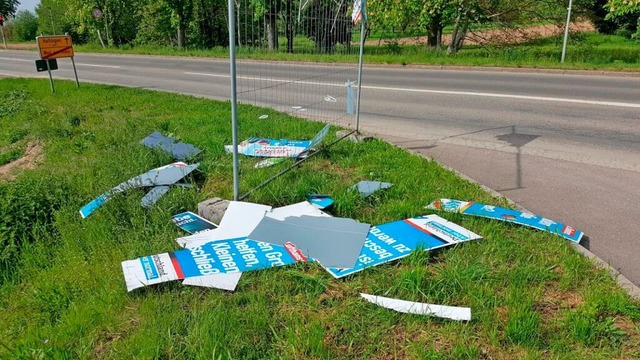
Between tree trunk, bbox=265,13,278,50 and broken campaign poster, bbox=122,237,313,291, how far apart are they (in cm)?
232

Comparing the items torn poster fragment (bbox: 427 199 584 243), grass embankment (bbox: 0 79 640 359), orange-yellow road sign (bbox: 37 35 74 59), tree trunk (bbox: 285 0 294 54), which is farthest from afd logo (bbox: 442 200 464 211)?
orange-yellow road sign (bbox: 37 35 74 59)

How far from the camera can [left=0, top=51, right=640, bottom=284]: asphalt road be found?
4.56 m

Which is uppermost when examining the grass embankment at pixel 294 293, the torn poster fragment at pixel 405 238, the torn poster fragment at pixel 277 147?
the torn poster fragment at pixel 277 147

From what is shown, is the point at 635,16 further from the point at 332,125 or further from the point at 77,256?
the point at 77,256

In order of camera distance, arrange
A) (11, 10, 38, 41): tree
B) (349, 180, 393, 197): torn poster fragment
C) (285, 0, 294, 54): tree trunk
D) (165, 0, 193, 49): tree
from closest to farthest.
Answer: (349, 180, 393, 197): torn poster fragment → (285, 0, 294, 54): tree trunk → (165, 0, 193, 49): tree → (11, 10, 38, 41): tree

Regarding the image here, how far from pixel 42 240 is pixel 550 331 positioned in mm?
4095

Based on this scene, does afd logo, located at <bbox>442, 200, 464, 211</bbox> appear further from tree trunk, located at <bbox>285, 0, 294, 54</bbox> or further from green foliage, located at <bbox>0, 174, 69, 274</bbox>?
green foliage, located at <bbox>0, 174, 69, 274</bbox>

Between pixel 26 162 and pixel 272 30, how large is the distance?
443 cm

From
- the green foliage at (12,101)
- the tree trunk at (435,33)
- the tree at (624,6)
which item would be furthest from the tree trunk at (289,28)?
the tree trunk at (435,33)

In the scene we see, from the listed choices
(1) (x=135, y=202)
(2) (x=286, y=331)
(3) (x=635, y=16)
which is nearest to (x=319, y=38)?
(1) (x=135, y=202)

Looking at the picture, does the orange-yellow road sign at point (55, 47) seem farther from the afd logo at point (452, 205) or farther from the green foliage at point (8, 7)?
the green foliage at point (8, 7)

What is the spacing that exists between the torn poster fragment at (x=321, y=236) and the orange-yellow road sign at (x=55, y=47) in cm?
1089

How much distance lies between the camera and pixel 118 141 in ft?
22.5

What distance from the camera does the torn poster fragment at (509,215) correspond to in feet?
12.2
